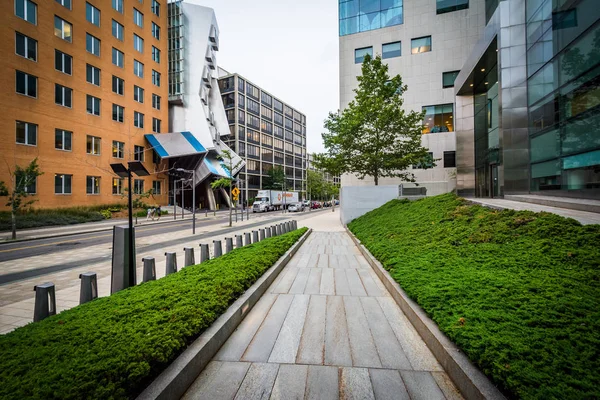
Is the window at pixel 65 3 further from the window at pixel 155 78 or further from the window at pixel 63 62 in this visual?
the window at pixel 155 78

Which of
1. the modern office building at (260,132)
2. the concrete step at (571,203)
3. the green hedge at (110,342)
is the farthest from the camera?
the modern office building at (260,132)

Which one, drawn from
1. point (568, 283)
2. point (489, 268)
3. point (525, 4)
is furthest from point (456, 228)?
point (525, 4)

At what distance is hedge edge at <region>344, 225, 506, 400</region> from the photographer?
2428 mm

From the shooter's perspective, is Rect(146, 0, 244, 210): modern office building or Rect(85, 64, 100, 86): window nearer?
Rect(85, 64, 100, 86): window

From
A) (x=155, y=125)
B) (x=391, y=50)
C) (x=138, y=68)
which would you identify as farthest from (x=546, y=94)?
(x=138, y=68)

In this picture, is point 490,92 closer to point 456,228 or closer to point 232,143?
point 456,228

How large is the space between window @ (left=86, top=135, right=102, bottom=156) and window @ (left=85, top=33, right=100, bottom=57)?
957cm

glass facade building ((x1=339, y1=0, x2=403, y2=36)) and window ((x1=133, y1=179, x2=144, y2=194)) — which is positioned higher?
glass facade building ((x1=339, y1=0, x2=403, y2=36))

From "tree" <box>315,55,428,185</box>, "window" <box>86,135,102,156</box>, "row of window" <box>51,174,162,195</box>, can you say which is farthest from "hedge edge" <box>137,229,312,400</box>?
"window" <box>86,135,102,156</box>

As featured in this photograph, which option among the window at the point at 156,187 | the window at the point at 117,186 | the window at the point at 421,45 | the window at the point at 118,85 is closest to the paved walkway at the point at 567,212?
the window at the point at 421,45

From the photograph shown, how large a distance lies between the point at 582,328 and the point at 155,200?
4207 cm

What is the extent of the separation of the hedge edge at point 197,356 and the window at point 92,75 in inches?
1444

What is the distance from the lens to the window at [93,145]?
29.8 m

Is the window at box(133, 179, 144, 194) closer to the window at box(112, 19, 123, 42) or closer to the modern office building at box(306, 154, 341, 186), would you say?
the window at box(112, 19, 123, 42)
